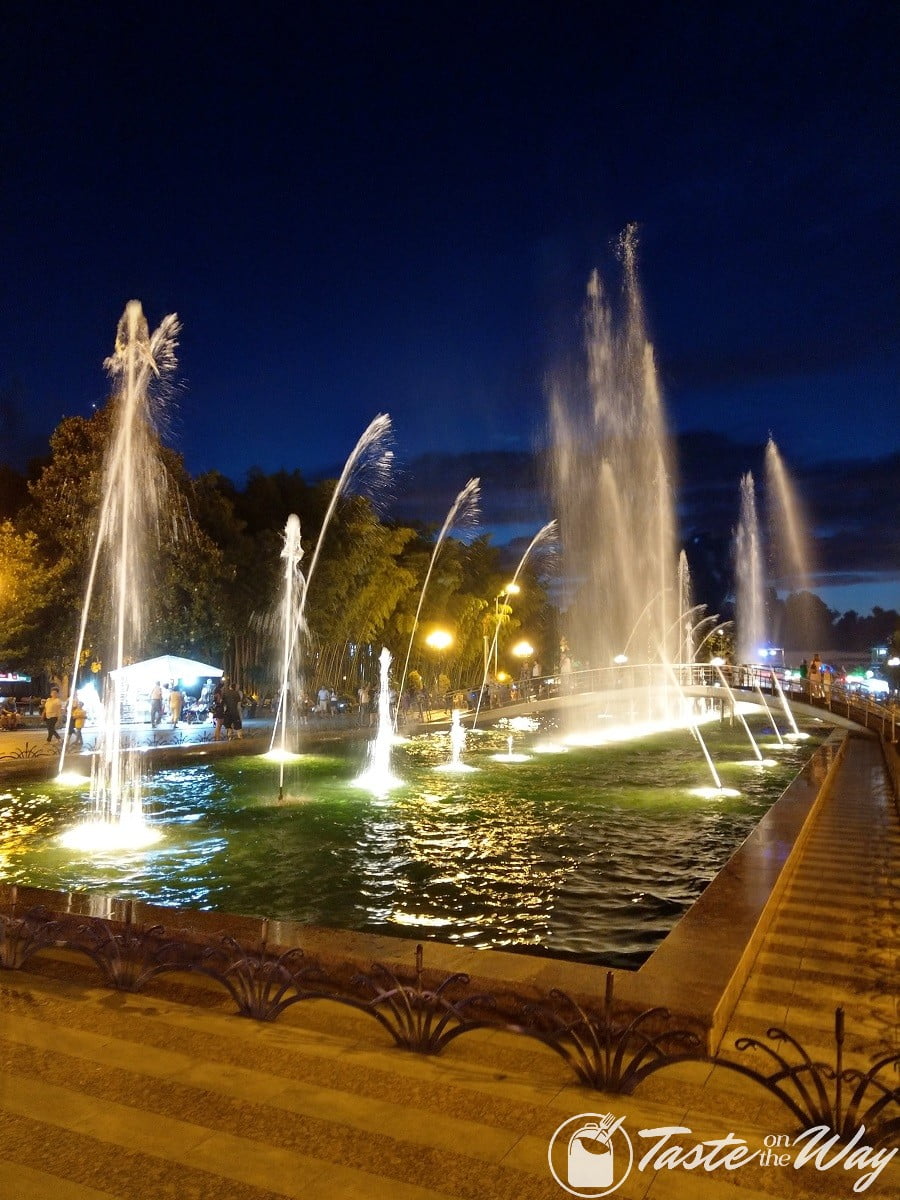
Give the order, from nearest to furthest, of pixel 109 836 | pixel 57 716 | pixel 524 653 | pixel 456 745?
pixel 109 836 → pixel 57 716 → pixel 456 745 → pixel 524 653

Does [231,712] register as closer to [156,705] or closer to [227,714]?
[227,714]

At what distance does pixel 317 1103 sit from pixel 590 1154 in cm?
133

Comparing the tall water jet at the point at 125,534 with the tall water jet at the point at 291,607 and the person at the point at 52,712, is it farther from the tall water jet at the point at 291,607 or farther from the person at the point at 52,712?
the tall water jet at the point at 291,607

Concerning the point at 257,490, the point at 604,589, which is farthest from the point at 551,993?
the point at 257,490

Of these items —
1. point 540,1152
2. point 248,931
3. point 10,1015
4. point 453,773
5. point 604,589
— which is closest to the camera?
point 540,1152

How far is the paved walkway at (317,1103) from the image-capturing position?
12.2 ft

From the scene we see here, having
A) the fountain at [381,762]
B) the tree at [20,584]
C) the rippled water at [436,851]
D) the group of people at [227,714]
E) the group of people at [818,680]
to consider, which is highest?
the tree at [20,584]

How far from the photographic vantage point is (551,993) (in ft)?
17.0

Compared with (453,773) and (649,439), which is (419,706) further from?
(453,773)

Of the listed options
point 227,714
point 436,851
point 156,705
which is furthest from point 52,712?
point 436,851

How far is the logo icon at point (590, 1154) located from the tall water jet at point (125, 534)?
35.3 feet

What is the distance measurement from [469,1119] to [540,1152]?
0.41 m

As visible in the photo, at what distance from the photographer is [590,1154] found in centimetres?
392
